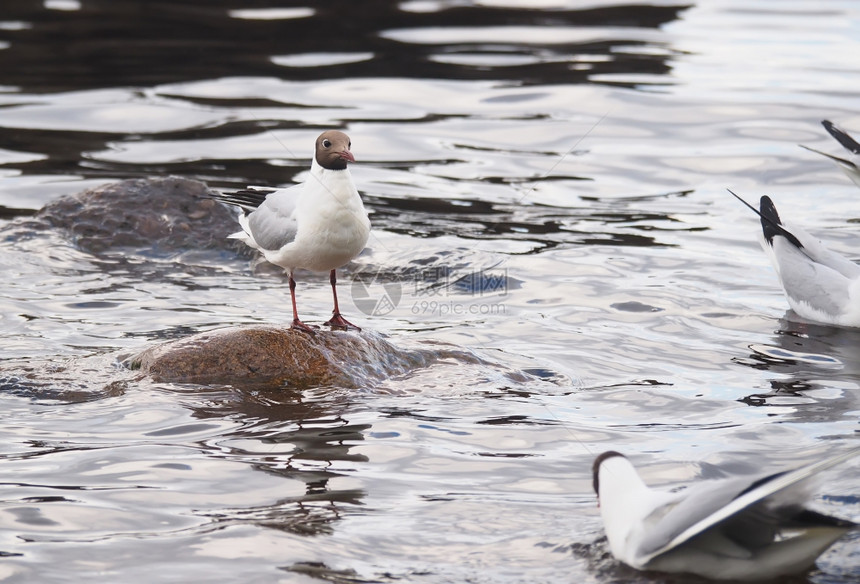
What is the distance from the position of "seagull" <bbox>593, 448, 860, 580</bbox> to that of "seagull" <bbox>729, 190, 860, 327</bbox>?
4.57 meters

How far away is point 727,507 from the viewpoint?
3.71 m

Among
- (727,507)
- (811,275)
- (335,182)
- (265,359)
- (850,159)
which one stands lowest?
(811,275)

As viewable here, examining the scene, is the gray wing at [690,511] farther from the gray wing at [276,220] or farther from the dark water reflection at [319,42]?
the dark water reflection at [319,42]

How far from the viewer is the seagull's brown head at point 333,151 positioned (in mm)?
6371

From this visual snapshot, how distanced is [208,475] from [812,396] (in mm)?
3719

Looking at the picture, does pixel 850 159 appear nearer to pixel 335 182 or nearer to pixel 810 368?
pixel 810 368

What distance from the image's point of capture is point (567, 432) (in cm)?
591

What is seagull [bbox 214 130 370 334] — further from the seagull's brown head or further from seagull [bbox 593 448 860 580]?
seagull [bbox 593 448 860 580]

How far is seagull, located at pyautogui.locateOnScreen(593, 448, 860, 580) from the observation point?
3.77 m

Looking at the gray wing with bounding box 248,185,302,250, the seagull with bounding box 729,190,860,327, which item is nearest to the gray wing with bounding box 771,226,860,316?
the seagull with bounding box 729,190,860,327

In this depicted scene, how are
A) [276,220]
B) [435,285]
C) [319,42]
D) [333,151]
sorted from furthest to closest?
1. [319,42]
2. [435,285]
3. [276,220]
4. [333,151]

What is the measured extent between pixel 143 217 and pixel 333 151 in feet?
14.6

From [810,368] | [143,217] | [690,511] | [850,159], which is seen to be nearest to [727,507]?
[690,511]

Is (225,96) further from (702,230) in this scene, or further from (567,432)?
(567,432)
